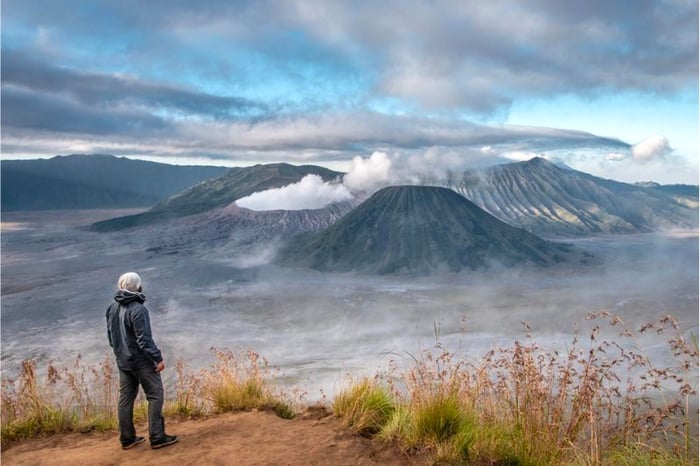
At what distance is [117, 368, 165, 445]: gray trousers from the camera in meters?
5.60

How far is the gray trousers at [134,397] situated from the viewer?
18.4 feet

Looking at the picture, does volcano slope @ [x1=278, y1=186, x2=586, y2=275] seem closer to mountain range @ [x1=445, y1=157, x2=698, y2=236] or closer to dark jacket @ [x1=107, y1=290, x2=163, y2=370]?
mountain range @ [x1=445, y1=157, x2=698, y2=236]

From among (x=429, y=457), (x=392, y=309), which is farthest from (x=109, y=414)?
(x=392, y=309)

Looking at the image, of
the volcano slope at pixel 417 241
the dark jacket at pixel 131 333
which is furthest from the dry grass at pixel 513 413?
the volcano slope at pixel 417 241

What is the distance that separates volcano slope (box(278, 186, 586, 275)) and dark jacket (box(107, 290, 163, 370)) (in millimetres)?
74105

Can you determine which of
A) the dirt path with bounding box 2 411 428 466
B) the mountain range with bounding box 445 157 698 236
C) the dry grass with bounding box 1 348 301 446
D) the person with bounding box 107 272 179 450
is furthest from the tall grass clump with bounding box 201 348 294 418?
the mountain range with bounding box 445 157 698 236

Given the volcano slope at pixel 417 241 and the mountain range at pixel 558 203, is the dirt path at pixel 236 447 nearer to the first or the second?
the volcano slope at pixel 417 241

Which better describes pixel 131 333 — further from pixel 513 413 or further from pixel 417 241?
pixel 417 241

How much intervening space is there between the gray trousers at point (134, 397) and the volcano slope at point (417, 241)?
74023 millimetres

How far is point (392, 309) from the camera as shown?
176ft

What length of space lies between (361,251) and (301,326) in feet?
135

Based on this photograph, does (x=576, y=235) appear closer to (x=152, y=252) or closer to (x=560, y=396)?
(x=152, y=252)

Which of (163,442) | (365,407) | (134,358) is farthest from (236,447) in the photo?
(134,358)

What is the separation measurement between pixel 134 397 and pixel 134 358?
0.43 meters
